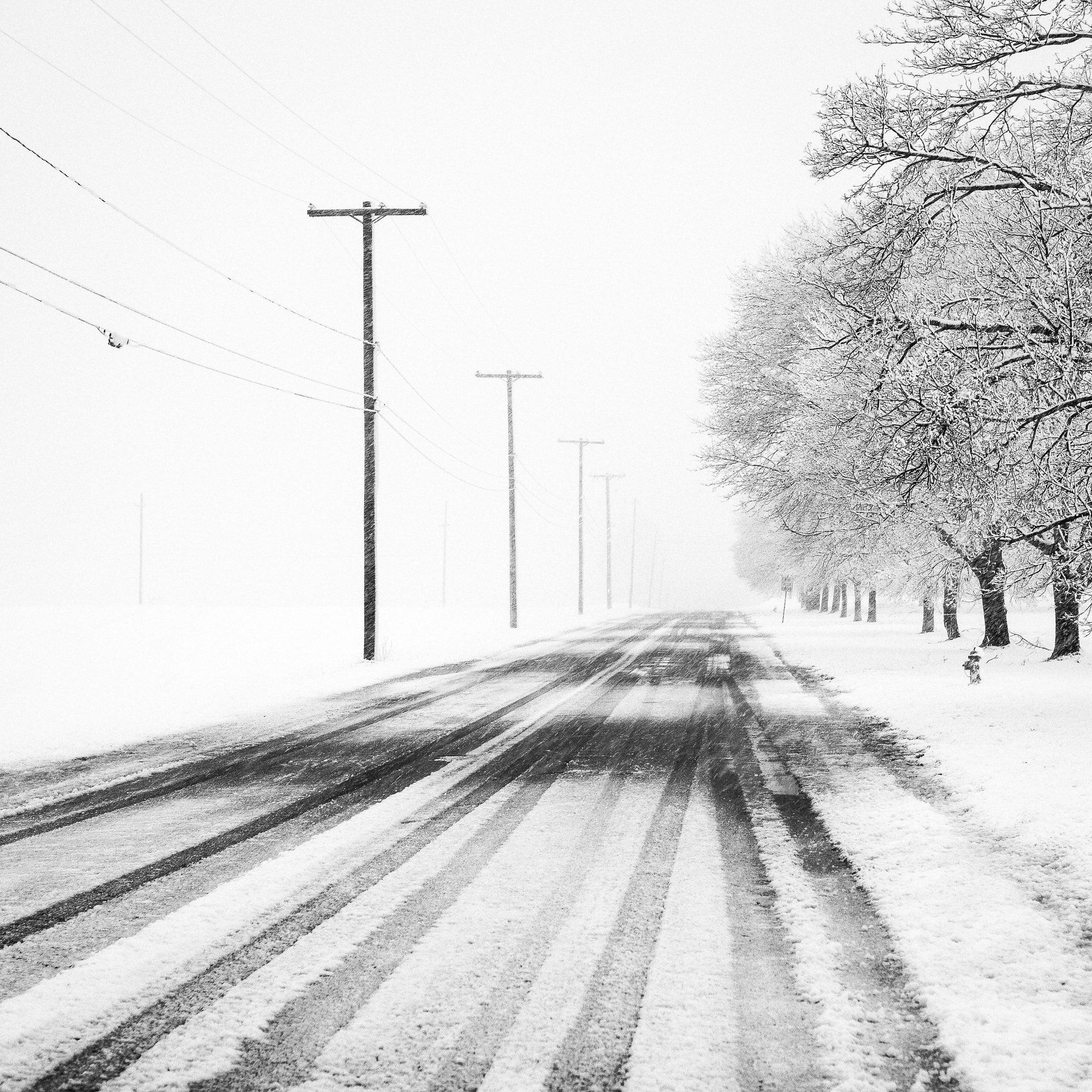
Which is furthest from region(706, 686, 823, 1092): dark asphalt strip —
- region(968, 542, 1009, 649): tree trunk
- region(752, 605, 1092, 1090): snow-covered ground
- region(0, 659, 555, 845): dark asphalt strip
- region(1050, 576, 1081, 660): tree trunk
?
region(968, 542, 1009, 649): tree trunk

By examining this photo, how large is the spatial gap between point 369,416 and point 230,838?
610 inches

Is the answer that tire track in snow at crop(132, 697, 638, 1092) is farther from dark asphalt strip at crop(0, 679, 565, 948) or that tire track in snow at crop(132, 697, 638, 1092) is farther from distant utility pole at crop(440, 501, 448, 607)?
distant utility pole at crop(440, 501, 448, 607)

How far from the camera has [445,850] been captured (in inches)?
176

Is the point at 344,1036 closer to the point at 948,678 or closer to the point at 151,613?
the point at 948,678

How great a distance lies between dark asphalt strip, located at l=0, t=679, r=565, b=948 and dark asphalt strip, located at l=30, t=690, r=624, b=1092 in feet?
3.08

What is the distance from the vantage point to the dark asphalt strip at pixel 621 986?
2338mm

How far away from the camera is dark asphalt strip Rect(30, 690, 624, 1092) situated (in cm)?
239

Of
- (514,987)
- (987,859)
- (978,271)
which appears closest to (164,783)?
(514,987)

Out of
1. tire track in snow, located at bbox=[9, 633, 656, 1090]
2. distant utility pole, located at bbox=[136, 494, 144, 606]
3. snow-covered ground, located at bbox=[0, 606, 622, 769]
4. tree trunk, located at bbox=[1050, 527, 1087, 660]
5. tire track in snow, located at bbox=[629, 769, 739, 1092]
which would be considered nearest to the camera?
tire track in snow, located at bbox=[629, 769, 739, 1092]

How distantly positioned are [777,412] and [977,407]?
11278 millimetres

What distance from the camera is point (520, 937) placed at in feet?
10.8

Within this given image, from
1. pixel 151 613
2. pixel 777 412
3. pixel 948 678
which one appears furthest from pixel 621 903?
pixel 151 613

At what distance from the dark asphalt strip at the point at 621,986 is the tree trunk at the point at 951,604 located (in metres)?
14.3

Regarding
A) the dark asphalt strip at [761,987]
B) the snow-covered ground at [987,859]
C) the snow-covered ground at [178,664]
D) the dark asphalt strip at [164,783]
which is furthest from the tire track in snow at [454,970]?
the snow-covered ground at [178,664]
